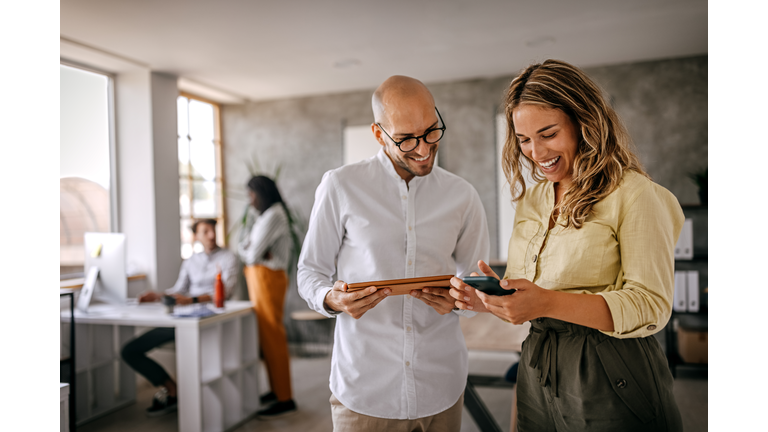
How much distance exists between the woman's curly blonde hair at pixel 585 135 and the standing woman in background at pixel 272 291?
9.70ft

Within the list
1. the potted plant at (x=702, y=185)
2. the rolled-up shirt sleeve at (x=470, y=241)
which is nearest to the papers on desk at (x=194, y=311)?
the rolled-up shirt sleeve at (x=470, y=241)

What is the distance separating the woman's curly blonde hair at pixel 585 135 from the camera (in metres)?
1.20

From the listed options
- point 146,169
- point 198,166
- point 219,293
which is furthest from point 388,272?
point 198,166

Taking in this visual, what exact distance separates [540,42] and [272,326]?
3111mm

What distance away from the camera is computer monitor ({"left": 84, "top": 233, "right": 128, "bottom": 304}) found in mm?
3510

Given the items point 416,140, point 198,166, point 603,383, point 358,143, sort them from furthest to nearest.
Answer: point 198,166 → point 358,143 → point 416,140 → point 603,383

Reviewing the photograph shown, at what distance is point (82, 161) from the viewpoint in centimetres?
461

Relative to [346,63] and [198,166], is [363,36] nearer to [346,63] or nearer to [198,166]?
[346,63]

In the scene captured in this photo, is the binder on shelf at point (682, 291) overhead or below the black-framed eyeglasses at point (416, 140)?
below

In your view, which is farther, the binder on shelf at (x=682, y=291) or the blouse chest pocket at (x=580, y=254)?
the binder on shelf at (x=682, y=291)

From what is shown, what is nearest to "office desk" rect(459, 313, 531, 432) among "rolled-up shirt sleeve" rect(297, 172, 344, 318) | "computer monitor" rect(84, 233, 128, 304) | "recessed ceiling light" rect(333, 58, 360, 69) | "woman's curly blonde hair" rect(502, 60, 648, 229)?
"rolled-up shirt sleeve" rect(297, 172, 344, 318)

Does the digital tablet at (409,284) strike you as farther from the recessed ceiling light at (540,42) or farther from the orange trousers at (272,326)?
the recessed ceiling light at (540,42)
